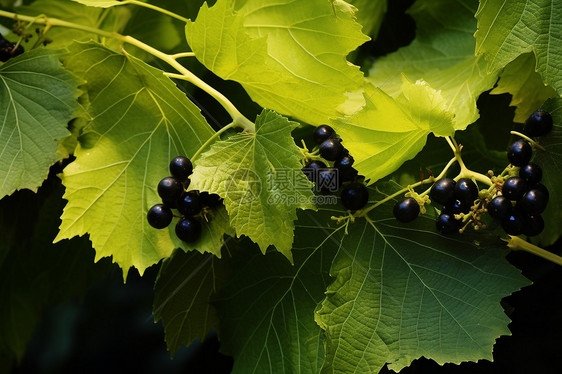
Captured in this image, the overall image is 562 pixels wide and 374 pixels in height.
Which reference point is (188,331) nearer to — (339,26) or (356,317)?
(356,317)

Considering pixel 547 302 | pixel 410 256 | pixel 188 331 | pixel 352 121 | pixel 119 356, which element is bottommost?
pixel 119 356

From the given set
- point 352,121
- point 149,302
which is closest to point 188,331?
point 352,121

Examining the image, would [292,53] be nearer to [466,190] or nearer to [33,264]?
[466,190]

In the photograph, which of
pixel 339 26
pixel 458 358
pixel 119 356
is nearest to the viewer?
pixel 458 358

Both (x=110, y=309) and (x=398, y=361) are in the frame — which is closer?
(x=398, y=361)

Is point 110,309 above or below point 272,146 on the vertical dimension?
below

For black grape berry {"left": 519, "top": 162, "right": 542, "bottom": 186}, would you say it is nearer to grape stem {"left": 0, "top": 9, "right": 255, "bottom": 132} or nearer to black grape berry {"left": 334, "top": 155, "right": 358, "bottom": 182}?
black grape berry {"left": 334, "top": 155, "right": 358, "bottom": 182}

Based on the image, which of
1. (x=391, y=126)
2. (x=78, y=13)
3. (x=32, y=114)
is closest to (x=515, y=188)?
(x=391, y=126)
